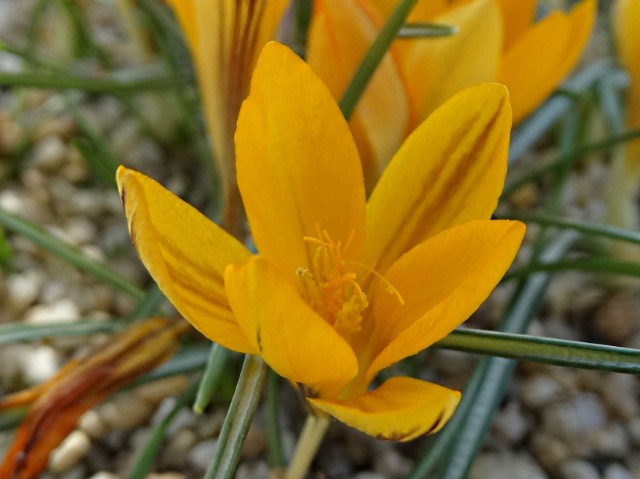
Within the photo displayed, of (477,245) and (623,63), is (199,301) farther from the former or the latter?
(623,63)

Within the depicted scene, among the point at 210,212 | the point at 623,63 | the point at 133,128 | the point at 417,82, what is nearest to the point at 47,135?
the point at 133,128

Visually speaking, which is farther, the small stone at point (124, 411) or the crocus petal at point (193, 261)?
the small stone at point (124, 411)

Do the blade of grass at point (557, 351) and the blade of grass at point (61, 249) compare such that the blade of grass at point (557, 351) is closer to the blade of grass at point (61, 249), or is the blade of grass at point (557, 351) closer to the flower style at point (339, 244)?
the flower style at point (339, 244)

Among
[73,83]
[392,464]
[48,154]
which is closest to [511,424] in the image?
[392,464]

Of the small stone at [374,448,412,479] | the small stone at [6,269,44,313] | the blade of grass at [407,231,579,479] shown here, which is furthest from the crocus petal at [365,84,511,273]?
the small stone at [6,269,44,313]

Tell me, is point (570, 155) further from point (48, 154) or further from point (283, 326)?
point (48, 154)

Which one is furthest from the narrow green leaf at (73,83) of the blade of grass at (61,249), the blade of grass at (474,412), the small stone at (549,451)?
the small stone at (549,451)

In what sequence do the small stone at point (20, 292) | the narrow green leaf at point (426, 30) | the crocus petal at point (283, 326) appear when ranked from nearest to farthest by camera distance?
the crocus petal at point (283, 326) < the narrow green leaf at point (426, 30) < the small stone at point (20, 292)
